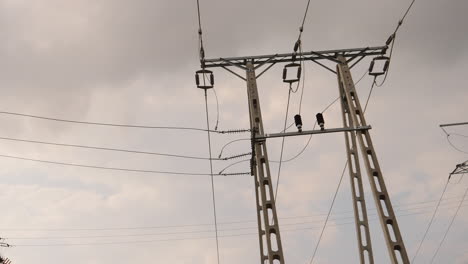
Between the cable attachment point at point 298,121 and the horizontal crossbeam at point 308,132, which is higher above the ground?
the cable attachment point at point 298,121

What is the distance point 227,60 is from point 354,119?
19.4 ft

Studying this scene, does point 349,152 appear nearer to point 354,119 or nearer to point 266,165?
point 354,119

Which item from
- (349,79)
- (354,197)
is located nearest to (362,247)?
(354,197)

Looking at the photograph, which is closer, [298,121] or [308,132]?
[308,132]

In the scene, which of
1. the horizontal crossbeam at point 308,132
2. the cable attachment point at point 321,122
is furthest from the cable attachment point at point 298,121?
the cable attachment point at point 321,122

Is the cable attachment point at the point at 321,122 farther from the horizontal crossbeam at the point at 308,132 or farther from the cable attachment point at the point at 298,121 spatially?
the cable attachment point at the point at 298,121

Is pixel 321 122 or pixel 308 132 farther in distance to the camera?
pixel 321 122

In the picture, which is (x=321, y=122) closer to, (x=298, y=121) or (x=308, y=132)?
(x=308, y=132)

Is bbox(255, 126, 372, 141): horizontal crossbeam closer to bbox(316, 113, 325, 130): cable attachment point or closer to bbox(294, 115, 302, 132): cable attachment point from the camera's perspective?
bbox(316, 113, 325, 130): cable attachment point

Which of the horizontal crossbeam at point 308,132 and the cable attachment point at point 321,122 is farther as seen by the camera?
the cable attachment point at point 321,122

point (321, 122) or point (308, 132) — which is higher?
point (321, 122)

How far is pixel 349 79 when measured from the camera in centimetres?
1730

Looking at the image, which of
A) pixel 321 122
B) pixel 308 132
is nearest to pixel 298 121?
pixel 308 132

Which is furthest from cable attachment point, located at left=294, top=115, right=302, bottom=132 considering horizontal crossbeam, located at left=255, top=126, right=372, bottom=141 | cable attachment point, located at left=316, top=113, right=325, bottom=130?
cable attachment point, located at left=316, top=113, right=325, bottom=130
